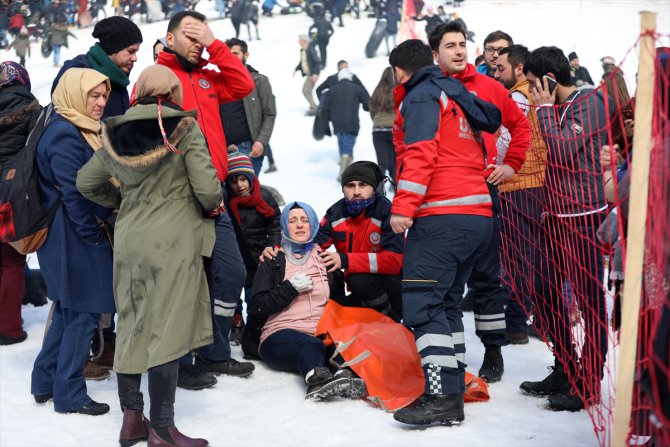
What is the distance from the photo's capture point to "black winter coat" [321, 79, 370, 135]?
504 inches

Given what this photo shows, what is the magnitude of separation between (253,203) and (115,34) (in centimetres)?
141

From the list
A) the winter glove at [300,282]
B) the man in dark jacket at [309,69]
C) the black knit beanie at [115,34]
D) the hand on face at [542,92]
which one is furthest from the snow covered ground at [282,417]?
the man in dark jacket at [309,69]

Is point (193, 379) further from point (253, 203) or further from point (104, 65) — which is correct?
point (104, 65)

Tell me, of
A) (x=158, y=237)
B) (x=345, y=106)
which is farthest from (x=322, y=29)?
(x=158, y=237)

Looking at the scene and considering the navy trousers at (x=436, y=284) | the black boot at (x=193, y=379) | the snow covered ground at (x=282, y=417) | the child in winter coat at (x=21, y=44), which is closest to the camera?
the snow covered ground at (x=282, y=417)

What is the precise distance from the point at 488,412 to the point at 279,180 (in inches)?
361

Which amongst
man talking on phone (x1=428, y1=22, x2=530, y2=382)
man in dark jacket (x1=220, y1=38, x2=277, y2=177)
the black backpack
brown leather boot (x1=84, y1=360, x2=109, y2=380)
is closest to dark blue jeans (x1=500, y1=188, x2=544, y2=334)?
man talking on phone (x1=428, y1=22, x2=530, y2=382)

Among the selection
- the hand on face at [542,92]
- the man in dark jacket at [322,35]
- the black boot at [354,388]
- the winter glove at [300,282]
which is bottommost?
the black boot at [354,388]

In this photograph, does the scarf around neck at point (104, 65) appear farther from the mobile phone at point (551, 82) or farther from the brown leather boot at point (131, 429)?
the mobile phone at point (551, 82)

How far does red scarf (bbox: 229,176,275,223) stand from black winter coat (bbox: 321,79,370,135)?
722cm

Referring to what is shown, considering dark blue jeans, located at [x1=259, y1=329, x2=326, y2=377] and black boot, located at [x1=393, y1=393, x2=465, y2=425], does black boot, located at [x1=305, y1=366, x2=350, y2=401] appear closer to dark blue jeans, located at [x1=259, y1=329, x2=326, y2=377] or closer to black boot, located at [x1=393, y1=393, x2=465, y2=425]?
dark blue jeans, located at [x1=259, y1=329, x2=326, y2=377]

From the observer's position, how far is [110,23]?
492cm

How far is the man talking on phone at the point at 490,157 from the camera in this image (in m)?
4.68

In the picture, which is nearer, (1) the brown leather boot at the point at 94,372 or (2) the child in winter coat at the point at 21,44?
(1) the brown leather boot at the point at 94,372
